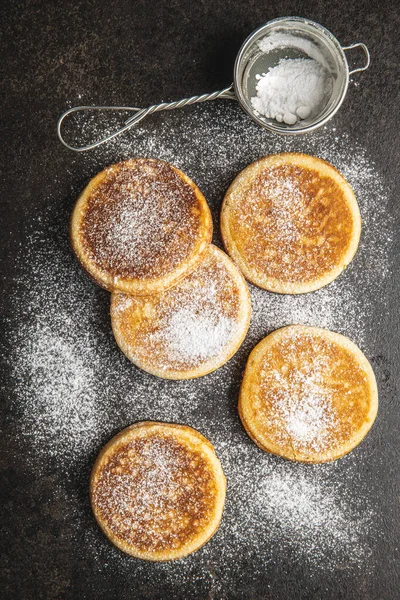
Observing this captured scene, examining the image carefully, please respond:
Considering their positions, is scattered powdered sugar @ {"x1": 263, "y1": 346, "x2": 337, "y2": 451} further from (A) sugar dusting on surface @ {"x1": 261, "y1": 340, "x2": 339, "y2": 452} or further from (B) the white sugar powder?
(B) the white sugar powder

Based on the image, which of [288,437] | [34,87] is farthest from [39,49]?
[288,437]

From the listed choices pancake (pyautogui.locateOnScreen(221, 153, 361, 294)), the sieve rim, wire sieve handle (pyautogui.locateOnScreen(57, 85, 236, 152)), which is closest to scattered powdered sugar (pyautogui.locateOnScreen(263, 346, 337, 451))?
pancake (pyautogui.locateOnScreen(221, 153, 361, 294))

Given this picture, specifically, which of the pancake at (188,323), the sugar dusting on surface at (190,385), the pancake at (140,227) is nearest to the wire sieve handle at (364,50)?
the sugar dusting on surface at (190,385)

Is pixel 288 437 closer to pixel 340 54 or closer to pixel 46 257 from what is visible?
pixel 46 257

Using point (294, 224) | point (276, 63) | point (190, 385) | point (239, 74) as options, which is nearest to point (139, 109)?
point (239, 74)

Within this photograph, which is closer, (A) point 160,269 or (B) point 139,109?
(A) point 160,269

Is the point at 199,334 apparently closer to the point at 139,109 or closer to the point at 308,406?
the point at 308,406
